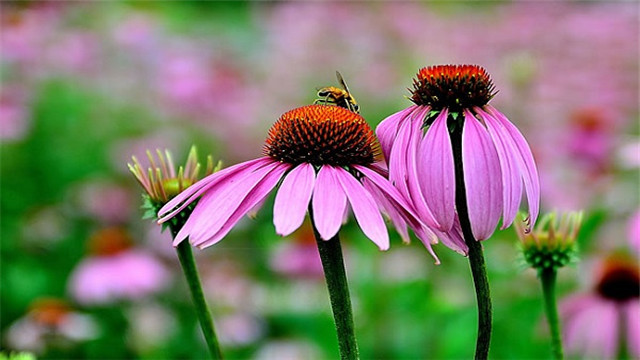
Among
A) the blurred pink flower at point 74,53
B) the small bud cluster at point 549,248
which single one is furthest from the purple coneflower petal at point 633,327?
the blurred pink flower at point 74,53

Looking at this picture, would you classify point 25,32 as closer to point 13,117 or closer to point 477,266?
point 13,117

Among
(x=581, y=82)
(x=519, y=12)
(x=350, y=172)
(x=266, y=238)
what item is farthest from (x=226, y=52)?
(x=350, y=172)

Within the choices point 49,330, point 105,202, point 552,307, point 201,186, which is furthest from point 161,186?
point 105,202

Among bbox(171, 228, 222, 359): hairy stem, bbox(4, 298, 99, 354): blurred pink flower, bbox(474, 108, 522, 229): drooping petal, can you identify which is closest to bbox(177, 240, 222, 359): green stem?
bbox(171, 228, 222, 359): hairy stem

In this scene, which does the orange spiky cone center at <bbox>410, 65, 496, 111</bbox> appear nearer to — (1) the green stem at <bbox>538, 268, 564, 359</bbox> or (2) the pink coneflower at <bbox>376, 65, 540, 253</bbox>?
(2) the pink coneflower at <bbox>376, 65, 540, 253</bbox>

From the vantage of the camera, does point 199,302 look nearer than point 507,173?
No

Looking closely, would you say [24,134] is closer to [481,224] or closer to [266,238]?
[266,238]

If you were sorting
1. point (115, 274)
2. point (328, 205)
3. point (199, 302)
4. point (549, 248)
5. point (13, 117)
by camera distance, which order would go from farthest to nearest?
point (13, 117)
point (115, 274)
point (549, 248)
point (199, 302)
point (328, 205)

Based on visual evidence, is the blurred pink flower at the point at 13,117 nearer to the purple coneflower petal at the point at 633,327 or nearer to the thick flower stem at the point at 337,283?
the purple coneflower petal at the point at 633,327
